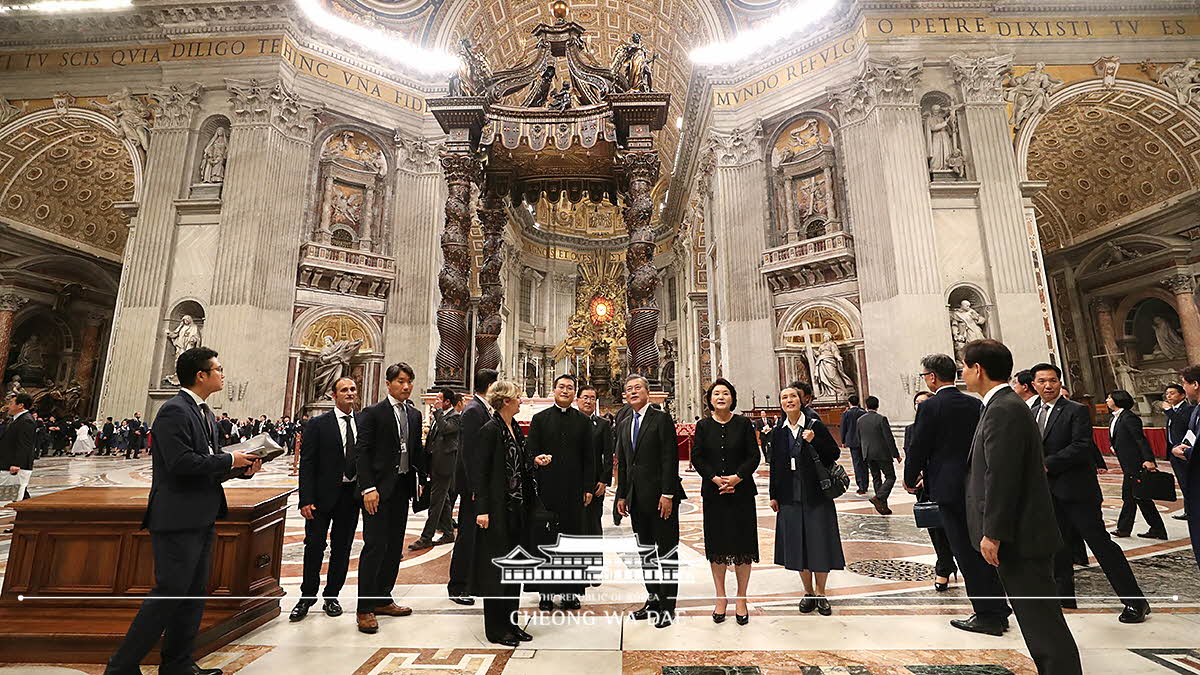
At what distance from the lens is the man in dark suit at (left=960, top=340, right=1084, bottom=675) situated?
6.30ft

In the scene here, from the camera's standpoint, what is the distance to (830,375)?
13.6 m

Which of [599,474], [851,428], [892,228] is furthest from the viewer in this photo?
[892,228]

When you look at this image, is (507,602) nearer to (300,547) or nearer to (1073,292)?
(300,547)

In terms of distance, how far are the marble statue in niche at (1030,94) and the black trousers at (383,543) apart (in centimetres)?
1673

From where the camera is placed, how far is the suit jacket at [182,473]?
2133 millimetres

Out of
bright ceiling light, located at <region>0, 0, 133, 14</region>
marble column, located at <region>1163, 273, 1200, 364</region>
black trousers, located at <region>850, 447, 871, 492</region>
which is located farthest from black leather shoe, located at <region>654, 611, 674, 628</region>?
bright ceiling light, located at <region>0, 0, 133, 14</region>

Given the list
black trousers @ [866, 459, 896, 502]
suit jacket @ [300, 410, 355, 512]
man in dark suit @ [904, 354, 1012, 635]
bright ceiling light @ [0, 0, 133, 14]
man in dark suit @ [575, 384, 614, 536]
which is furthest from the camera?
bright ceiling light @ [0, 0, 133, 14]

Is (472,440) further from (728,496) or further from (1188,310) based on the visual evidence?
(1188,310)

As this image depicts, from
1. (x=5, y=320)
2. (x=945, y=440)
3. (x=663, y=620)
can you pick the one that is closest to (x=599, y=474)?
(x=663, y=620)

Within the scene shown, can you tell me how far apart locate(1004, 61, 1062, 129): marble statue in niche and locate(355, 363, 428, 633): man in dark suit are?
16.5m

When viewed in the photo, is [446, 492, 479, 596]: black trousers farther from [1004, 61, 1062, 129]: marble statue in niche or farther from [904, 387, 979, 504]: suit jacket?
[1004, 61, 1062, 129]: marble statue in niche

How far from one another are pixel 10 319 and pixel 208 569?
2309cm

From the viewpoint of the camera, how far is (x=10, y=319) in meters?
17.1

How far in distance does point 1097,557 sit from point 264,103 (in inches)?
715
